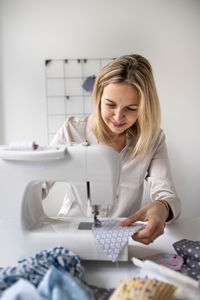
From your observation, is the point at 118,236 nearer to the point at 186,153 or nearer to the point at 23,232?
the point at 23,232

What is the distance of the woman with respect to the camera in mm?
1182

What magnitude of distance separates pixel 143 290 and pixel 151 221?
37 cm

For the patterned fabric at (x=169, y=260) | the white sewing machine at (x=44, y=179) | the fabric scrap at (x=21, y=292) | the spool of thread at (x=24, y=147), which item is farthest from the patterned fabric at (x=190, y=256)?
the spool of thread at (x=24, y=147)

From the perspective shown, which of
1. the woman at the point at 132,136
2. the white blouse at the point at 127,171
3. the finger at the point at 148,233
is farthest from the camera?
the white blouse at the point at 127,171

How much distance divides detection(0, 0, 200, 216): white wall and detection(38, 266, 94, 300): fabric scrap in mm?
2412

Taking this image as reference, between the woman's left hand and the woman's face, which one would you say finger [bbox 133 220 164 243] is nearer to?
the woman's left hand

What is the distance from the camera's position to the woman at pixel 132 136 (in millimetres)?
1182

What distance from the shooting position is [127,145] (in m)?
1.46

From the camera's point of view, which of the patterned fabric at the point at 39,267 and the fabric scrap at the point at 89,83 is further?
the fabric scrap at the point at 89,83

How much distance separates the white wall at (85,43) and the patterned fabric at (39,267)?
7.43 ft

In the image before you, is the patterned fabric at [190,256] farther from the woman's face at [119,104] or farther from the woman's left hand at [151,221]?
the woman's face at [119,104]

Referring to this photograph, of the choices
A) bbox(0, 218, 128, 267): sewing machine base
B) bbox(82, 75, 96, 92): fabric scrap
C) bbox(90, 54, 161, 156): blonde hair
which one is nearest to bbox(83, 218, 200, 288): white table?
bbox(0, 218, 128, 267): sewing machine base

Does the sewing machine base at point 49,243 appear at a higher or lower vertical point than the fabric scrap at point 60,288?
lower

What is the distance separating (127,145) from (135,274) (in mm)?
738
